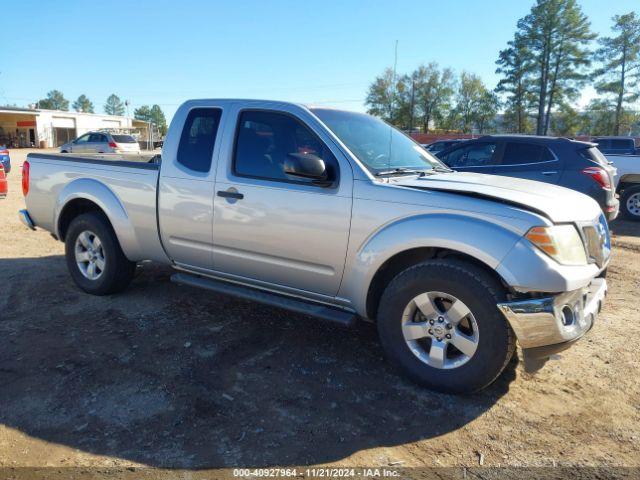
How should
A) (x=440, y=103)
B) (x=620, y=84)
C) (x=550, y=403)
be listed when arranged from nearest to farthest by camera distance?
1. (x=550, y=403)
2. (x=620, y=84)
3. (x=440, y=103)

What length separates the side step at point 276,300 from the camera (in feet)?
11.7

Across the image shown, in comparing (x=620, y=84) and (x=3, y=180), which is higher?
(x=620, y=84)

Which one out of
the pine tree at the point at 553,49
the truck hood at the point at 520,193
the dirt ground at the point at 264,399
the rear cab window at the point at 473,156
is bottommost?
the dirt ground at the point at 264,399

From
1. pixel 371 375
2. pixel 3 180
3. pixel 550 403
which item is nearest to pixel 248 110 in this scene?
pixel 371 375

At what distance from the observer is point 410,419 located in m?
3.01

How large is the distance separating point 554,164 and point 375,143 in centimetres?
504

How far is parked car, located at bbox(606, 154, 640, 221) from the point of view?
35.5 feet

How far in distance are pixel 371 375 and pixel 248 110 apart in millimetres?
2319

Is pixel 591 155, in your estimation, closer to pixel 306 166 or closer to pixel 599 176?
pixel 599 176

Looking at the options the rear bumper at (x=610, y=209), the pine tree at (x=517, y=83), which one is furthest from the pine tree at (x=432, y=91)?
the rear bumper at (x=610, y=209)

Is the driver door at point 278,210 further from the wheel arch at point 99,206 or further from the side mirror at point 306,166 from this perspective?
the wheel arch at point 99,206

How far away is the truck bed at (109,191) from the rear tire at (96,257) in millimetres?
160

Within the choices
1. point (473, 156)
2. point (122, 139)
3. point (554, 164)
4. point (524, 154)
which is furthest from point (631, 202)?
point (122, 139)

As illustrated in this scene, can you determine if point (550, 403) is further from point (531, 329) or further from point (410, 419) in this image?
point (410, 419)
